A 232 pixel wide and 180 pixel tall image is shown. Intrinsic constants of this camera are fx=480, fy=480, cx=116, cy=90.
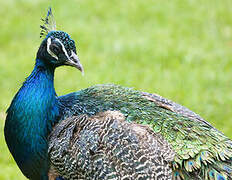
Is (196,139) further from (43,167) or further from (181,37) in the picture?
(181,37)

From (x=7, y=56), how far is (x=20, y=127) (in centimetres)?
367

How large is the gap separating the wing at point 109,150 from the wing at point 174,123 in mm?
Result: 89

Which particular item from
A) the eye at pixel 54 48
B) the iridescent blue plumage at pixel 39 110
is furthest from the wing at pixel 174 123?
the eye at pixel 54 48

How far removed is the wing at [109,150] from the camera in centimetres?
377

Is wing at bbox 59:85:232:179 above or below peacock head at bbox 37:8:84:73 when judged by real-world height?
below

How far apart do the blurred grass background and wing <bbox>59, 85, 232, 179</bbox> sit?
1812 mm

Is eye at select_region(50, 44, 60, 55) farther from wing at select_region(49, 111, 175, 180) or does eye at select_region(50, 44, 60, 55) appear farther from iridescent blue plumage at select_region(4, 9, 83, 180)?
wing at select_region(49, 111, 175, 180)

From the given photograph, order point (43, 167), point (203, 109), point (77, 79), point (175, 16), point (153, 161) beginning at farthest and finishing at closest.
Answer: point (175, 16) → point (77, 79) → point (203, 109) → point (43, 167) → point (153, 161)

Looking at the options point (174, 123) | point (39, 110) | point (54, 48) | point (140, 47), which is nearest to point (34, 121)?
point (39, 110)

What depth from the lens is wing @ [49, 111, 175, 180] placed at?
3.77 metres

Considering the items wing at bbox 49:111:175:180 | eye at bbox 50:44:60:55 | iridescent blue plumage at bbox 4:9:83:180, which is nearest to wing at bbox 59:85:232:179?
wing at bbox 49:111:175:180

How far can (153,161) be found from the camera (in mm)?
3764

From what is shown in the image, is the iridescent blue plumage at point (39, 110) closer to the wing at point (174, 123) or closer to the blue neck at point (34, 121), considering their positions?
the blue neck at point (34, 121)

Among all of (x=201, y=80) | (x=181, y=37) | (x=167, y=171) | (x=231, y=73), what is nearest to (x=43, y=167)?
(x=167, y=171)
